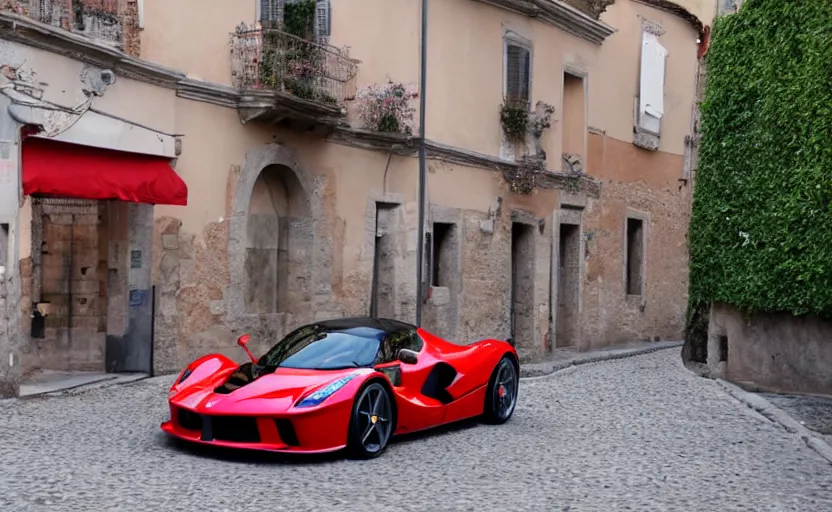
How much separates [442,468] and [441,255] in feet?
39.2

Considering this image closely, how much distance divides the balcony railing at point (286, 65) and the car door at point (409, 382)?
616 centimetres

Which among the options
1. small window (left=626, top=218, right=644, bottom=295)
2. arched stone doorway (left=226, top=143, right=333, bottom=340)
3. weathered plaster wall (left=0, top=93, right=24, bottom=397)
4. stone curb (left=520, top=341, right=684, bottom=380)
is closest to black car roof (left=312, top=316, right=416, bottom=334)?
weathered plaster wall (left=0, top=93, right=24, bottom=397)

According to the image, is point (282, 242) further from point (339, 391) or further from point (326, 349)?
point (339, 391)

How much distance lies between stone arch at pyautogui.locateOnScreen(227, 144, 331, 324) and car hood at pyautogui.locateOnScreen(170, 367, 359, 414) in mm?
6852

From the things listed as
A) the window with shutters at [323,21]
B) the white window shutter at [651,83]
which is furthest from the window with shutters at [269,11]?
the white window shutter at [651,83]

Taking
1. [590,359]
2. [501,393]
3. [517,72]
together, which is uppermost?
[517,72]

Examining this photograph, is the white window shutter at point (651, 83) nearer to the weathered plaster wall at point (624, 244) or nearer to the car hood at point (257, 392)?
the weathered plaster wall at point (624, 244)

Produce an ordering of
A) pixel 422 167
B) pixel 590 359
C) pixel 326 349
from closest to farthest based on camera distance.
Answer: pixel 326 349 → pixel 422 167 → pixel 590 359

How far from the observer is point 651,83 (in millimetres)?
26578

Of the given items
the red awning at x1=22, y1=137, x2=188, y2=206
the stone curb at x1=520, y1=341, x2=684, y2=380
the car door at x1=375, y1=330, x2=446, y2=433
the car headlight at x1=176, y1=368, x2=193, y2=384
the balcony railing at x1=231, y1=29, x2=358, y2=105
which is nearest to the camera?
the car headlight at x1=176, y1=368, x2=193, y2=384

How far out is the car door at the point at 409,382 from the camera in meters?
9.15

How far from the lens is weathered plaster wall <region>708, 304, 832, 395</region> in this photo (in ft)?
47.2

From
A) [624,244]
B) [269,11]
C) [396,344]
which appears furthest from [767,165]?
[624,244]

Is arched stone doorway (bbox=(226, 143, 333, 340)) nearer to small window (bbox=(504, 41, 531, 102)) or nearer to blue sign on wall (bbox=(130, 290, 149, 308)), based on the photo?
blue sign on wall (bbox=(130, 290, 149, 308))
